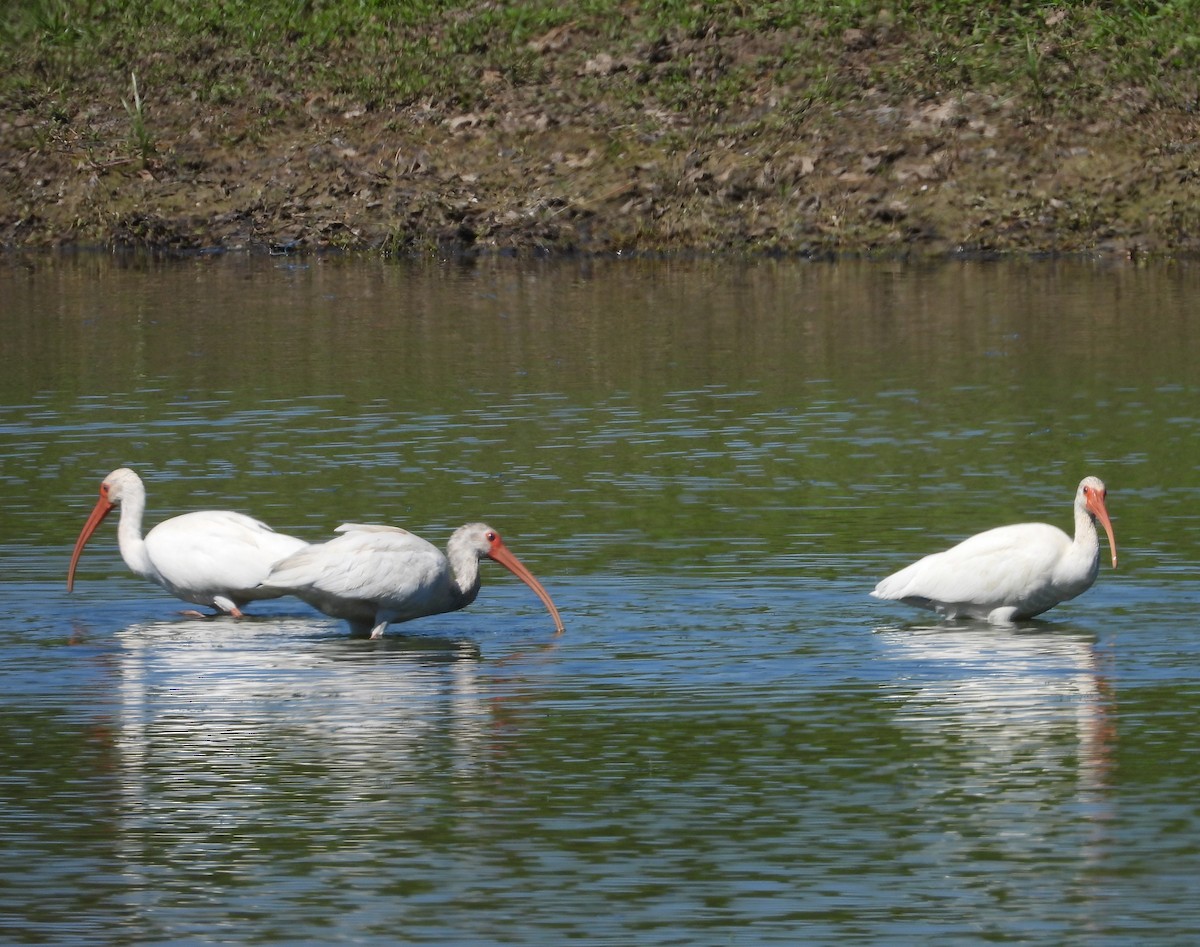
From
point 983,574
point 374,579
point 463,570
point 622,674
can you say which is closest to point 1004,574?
point 983,574

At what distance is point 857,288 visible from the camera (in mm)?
31453

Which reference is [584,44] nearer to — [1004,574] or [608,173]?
[608,173]

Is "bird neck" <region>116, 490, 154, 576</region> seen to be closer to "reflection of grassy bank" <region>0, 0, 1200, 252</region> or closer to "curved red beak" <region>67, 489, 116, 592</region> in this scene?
"curved red beak" <region>67, 489, 116, 592</region>

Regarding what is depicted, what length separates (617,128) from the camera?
129 ft

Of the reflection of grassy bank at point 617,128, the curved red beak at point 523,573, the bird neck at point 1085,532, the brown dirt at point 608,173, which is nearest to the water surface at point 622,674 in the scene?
the curved red beak at point 523,573

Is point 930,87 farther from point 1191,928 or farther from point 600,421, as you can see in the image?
point 1191,928

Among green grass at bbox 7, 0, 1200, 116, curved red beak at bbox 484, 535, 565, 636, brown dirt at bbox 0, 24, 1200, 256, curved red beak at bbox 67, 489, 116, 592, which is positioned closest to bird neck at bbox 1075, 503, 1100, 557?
curved red beak at bbox 484, 535, 565, 636

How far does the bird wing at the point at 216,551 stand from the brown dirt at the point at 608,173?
23430 millimetres

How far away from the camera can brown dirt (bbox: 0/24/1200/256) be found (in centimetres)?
3562

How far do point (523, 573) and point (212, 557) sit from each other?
165 cm

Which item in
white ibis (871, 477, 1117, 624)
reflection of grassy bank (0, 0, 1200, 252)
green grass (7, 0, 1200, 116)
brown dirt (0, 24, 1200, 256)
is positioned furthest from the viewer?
green grass (7, 0, 1200, 116)

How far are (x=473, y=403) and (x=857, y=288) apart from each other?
1075cm

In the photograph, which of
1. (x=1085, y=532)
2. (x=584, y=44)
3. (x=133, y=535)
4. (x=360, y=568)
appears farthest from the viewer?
(x=584, y=44)

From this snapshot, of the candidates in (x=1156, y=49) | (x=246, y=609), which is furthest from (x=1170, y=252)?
(x=246, y=609)
